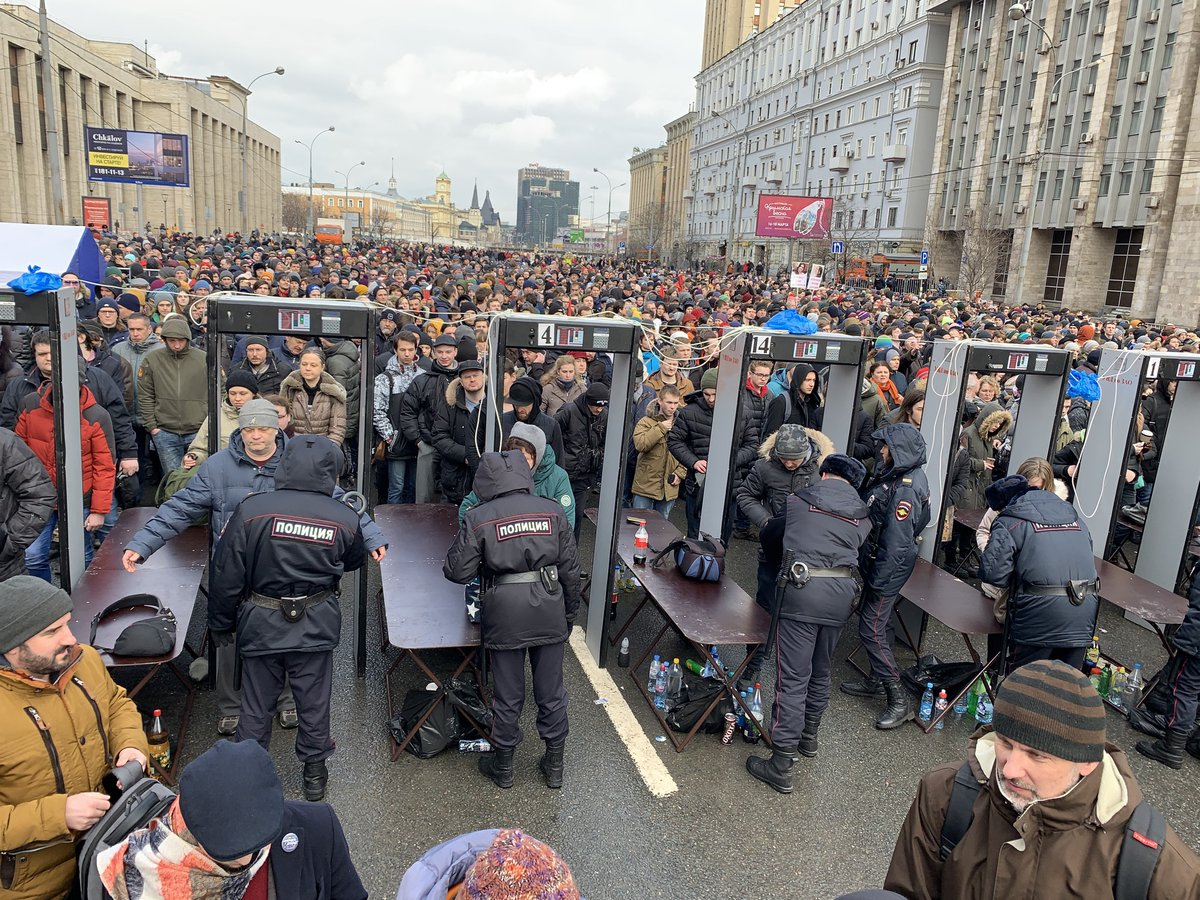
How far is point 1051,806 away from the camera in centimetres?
208

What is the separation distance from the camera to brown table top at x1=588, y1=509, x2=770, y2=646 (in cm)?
500

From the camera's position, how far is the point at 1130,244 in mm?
36156

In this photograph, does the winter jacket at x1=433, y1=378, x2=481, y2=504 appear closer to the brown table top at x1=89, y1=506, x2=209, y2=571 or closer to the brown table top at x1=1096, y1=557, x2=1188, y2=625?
the brown table top at x1=89, y1=506, x2=209, y2=571

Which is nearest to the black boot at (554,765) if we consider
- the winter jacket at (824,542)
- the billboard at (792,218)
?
the winter jacket at (824,542)

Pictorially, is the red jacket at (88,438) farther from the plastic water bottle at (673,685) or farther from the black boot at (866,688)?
the black boot at (866,688)

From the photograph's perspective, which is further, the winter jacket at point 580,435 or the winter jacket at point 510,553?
the winter jacket at point 580,435

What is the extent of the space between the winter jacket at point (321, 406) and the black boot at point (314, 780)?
3.59 metres

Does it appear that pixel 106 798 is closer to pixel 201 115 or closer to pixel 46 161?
pixel 46 161

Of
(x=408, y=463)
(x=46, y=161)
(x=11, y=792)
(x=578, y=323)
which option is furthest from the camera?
(x=46, y=161)

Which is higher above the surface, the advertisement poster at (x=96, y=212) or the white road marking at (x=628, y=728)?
the advertisement poster at (x=96, y=212)

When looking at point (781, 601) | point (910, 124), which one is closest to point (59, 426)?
point (781, 601)

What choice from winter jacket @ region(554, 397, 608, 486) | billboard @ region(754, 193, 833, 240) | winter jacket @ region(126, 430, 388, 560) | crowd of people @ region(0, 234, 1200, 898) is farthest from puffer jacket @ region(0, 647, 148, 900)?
billboard @ region(754, 193, 833, 240)

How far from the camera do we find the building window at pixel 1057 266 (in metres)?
40.2

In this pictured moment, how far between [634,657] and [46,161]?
164 ft
